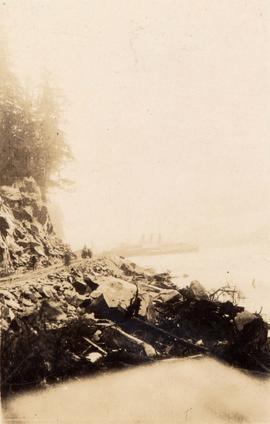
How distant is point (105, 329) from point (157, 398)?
2.33m

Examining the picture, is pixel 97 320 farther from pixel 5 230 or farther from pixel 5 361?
pixel 5 230

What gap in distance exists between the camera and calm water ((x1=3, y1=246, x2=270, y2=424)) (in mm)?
7844

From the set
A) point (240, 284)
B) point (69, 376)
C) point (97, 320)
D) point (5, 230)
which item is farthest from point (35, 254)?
point (240, 284)

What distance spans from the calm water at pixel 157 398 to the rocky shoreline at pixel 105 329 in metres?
0.46

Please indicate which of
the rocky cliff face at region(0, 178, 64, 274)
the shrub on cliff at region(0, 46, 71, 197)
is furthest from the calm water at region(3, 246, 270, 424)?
the shrub on cliff at region(0, 46, 71, 197)

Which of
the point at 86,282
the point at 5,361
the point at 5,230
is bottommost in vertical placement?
the point at 5,361

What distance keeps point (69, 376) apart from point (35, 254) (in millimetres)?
11779

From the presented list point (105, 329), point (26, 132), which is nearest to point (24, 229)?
point (26, 132)

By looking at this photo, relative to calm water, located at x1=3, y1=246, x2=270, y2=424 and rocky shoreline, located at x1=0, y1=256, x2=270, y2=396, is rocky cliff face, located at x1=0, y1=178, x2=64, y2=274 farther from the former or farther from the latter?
calm water, located at x1=3, y1=246, x2=270, y2=424

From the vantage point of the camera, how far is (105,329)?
10.3 m

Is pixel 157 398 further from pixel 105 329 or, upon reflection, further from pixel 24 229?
pixel 24 229

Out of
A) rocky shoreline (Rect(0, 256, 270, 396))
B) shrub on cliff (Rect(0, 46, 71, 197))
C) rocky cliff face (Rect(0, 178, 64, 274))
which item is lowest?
rocky shoreline (Rect(0, 256, 270, 396))

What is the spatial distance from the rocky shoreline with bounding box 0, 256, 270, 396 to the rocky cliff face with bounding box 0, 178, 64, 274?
4.48 meters

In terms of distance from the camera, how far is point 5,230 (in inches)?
747
